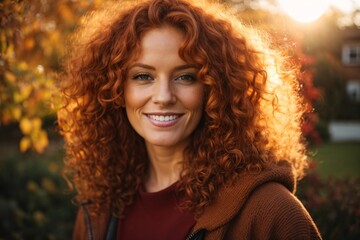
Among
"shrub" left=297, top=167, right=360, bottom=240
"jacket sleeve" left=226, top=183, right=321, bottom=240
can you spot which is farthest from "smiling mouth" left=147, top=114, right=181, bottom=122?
"shrub" left=297, top=167, right=360, bottom=240

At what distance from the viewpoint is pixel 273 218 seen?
202 cm

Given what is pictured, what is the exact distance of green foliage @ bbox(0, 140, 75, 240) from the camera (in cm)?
495

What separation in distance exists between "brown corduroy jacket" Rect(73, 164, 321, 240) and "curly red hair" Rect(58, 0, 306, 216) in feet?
0.32

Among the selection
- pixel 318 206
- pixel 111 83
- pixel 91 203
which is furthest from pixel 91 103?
pixel 318 206

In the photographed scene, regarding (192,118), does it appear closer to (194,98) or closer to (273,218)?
(194,98)

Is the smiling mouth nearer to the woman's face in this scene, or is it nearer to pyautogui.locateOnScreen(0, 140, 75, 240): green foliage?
the woman's face

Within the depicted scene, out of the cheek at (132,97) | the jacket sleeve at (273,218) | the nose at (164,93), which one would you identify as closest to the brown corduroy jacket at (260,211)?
the jacket sleeve at (273,218)

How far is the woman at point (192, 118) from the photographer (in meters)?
2.14

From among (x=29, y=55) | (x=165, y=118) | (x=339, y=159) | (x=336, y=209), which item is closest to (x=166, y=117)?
(x=165, y=118)

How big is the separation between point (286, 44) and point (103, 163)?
Result: 57.7 inches

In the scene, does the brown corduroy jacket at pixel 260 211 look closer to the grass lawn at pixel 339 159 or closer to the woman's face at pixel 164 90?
the woman's face at pixel 164 90

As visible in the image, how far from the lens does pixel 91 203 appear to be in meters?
2.83

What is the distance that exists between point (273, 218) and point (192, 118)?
0.71 m

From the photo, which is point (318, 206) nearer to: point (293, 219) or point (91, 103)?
point (293, 219)
